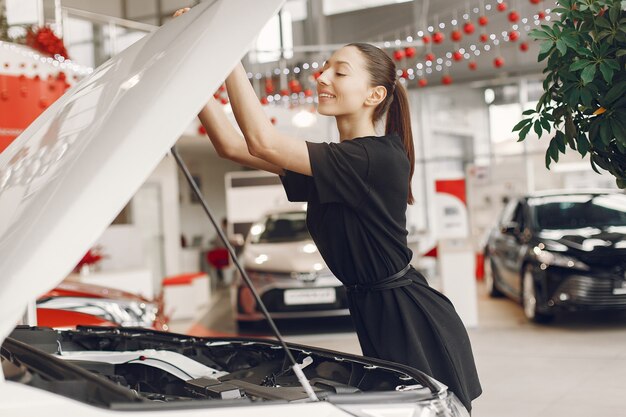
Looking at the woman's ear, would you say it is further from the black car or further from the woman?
the black car

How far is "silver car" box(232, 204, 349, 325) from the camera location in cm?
872

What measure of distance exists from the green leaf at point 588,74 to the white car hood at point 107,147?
1537 millimetres

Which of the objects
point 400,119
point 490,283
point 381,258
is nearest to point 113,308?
point 400,119

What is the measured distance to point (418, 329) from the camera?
81.0 inches

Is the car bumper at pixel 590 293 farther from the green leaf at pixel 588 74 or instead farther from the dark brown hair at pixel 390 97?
the dark brown hair at pixel 390 97

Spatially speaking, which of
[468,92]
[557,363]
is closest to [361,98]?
[557,363]

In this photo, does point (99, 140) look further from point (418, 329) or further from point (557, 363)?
point (557, 363)

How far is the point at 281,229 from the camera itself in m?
9.77

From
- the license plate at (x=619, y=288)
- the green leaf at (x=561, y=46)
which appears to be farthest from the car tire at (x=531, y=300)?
the green leaf at (x=561, y=46)

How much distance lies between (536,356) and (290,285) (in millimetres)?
2661

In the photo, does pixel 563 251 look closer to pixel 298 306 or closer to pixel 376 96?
pixel 298 306

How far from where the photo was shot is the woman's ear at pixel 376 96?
7.12 ft

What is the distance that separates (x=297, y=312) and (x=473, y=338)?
1.85m

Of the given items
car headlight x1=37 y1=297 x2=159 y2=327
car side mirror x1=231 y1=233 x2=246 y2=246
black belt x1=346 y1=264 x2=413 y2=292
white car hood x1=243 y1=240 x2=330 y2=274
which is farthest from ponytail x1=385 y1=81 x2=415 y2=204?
car side mirror x1=231 y1=233 x2=246 y2=246
